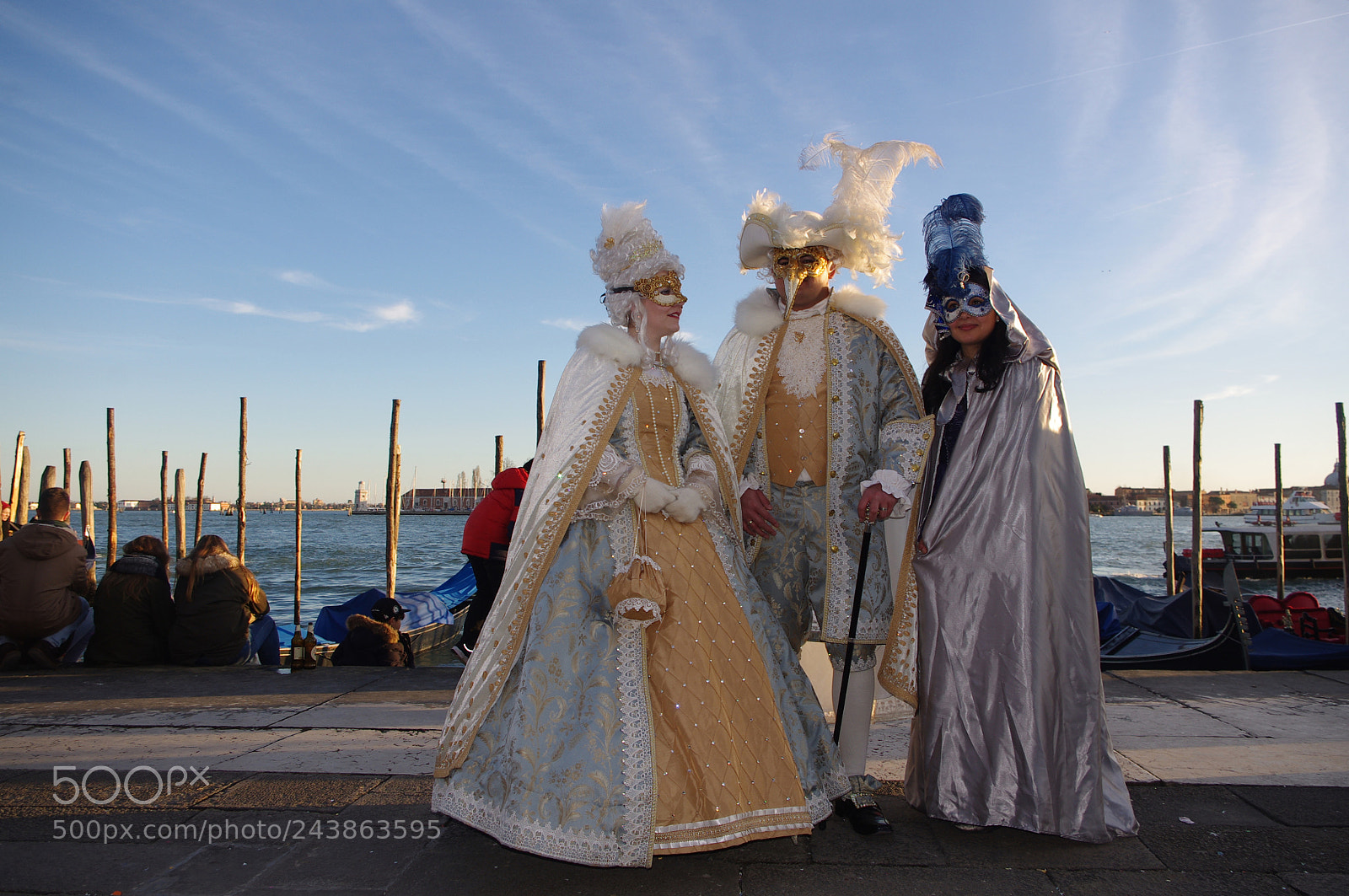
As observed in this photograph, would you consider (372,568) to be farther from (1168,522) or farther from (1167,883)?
(1167,883)

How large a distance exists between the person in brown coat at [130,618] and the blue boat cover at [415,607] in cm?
423

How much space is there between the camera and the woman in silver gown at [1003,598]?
2135 mm

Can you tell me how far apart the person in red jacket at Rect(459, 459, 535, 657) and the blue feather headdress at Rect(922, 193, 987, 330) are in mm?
3982

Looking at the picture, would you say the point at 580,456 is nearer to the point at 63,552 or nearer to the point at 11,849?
the point at 11,849

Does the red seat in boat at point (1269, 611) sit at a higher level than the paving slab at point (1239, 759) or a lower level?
lower

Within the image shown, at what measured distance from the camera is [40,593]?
4.93 metres

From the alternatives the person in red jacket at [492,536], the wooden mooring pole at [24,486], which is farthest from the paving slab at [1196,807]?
the wooden mooring pole at [24,486]

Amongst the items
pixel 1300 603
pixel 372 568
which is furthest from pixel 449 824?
pixel 372 568

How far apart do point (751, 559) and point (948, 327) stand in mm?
977

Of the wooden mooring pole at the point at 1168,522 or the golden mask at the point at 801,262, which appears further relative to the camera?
the wooden mooring pole at the point at 1168,522

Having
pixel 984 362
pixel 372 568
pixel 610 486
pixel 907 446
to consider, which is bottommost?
pixel 372 568

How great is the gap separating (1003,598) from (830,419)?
75 cm

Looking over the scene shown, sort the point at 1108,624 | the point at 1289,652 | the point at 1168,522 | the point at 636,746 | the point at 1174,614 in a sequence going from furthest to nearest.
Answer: the point at 1168,522
the point at 1174,614
the point at 1108,624
the point at 1289,652
the point at 636,746
